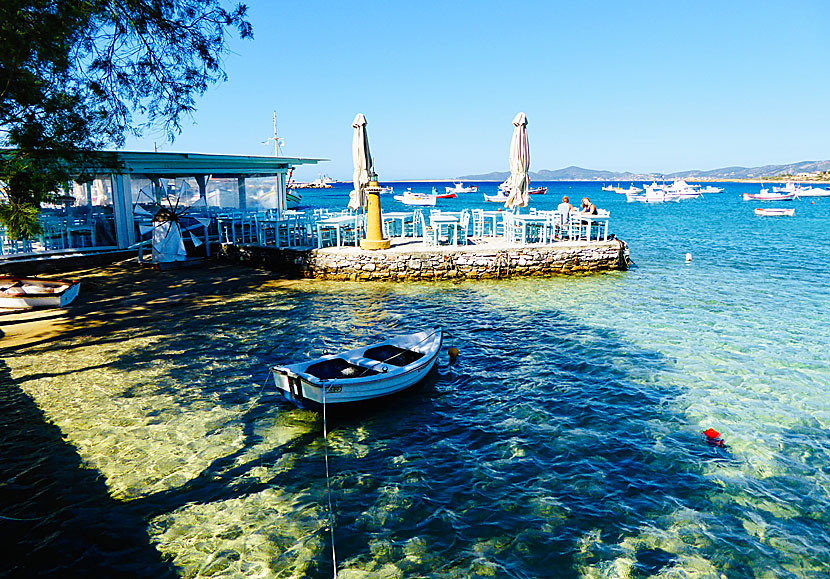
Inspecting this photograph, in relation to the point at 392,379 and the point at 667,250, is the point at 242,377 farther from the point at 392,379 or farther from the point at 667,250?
the point at 667,250

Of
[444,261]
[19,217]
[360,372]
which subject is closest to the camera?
[360,372]

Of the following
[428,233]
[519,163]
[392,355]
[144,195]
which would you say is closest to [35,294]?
[144,195]

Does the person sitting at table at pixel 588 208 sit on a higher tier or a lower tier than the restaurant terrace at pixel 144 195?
lower

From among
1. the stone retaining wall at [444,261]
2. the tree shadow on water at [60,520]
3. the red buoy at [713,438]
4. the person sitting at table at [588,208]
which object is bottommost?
the red buoy at [713,438]

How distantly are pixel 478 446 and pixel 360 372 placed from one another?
1.91m

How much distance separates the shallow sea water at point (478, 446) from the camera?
4160 mm

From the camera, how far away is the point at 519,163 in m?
17.2

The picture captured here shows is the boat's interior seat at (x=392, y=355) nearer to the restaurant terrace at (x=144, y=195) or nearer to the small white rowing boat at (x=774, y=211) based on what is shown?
the restaurant terrace at (x=144, y=195)

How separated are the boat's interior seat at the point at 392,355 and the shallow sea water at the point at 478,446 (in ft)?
1.53

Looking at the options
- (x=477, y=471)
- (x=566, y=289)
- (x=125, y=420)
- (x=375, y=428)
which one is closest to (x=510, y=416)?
(x=477, y=471)

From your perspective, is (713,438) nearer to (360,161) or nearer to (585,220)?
(585,220)

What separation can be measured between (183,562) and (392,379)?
10.7 ft

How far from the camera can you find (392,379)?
21.8 ft

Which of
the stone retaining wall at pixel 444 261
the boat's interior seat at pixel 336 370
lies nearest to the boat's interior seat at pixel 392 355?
the boat's interior seat at pixel 336 370
